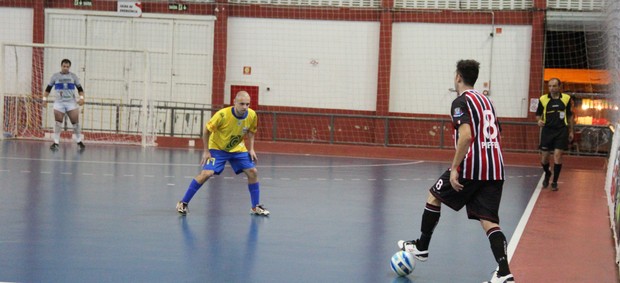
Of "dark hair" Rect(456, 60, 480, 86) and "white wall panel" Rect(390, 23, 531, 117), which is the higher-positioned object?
"white wall panel" Rect(390, 23, 531, 117)

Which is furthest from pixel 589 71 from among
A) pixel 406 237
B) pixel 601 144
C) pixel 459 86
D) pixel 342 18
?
pixel 459 86

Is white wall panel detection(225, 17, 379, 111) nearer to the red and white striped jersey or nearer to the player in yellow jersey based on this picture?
the player in yellow jersey

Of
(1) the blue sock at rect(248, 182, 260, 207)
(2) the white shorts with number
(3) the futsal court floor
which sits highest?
(2) the white shorts with number

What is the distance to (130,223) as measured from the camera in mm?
10070

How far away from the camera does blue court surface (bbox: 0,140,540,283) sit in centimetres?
749

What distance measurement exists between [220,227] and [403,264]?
10.2ft

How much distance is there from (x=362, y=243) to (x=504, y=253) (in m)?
2.37

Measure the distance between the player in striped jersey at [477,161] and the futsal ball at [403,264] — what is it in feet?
1.87

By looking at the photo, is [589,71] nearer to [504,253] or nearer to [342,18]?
[342,18]

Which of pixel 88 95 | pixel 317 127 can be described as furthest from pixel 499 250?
pixel 88 95

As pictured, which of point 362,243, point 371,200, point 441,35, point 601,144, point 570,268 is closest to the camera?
point 570,268

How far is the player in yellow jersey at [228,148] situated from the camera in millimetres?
11031

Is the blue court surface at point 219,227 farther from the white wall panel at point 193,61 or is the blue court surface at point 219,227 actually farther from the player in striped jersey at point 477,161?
the white wall panel at point 193,61

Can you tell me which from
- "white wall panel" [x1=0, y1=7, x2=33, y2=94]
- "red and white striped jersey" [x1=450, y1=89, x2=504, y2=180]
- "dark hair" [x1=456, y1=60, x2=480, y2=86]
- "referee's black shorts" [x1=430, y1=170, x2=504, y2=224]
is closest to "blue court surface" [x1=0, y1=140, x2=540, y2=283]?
"referee's black shorts" [x1=430, y1=170, x2=504, y2=224]
